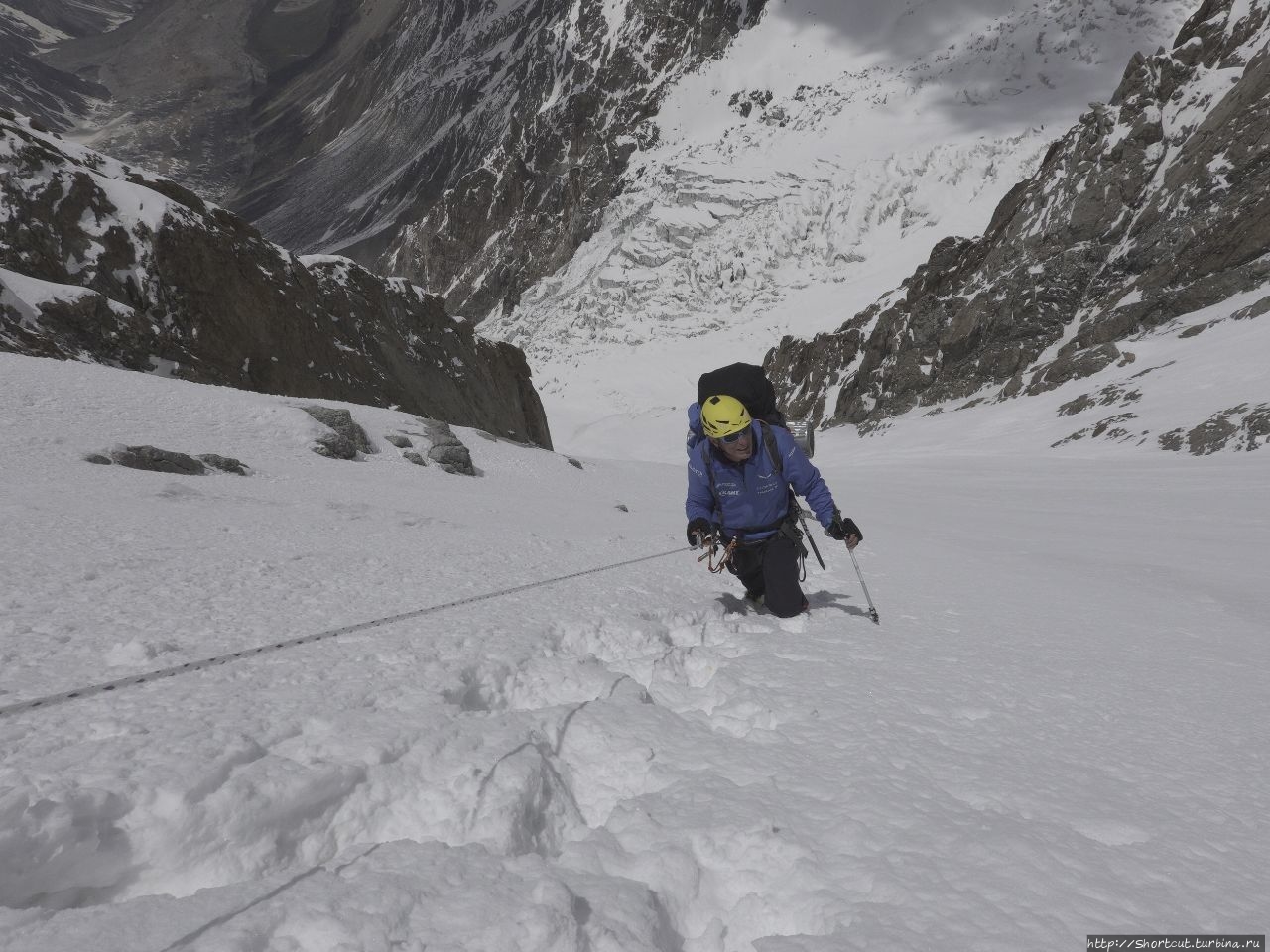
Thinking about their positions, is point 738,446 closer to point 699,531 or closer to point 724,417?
point 724,417

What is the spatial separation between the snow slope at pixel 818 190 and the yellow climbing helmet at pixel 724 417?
5175 centimetres

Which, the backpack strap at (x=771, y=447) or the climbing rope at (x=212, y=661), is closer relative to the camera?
the climbing rope at (x=212, y=661)

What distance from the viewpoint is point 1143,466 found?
52.4ft

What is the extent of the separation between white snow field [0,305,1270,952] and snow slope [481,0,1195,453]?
51.9 m

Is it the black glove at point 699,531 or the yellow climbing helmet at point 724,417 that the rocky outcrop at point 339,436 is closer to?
the black glove at point 699,531

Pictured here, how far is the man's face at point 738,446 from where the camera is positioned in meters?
3.70

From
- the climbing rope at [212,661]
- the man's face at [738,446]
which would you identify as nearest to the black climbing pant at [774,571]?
the man's face at [738,446]

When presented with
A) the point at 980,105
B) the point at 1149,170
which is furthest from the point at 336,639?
the point at 980,105

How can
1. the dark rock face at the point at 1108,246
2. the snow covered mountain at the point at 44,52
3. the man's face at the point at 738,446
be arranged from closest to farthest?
the man's face at the point at 738,446 < the dark rock face at the point at 1108,246 < the snow covered mountain at the point at 44,52

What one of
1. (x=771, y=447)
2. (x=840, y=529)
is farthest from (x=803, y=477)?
(x=840, y=529)

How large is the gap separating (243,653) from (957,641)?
3061 mm

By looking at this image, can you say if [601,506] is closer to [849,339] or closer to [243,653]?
[243,653]

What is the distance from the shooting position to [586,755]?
198cm

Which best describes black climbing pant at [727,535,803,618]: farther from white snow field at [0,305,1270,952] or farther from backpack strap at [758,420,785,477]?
backpack strap at [758,420,785,477]
